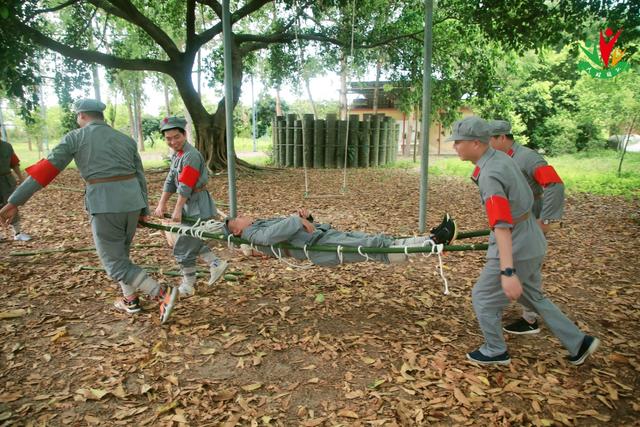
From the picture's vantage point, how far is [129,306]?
4102mm

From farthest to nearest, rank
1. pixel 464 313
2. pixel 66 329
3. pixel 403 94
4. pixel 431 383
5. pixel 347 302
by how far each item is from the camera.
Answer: pixel 403 94 < pixel 347 302 < pixel 464 313 < pixel 66 329 < pixel 431 383

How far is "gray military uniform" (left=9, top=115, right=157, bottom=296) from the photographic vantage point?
3.58 m

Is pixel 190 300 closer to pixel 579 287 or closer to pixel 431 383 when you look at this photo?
pixel 431 383

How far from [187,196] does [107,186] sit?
30.1 inches

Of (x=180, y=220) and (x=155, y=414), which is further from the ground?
(x=180, y=220)

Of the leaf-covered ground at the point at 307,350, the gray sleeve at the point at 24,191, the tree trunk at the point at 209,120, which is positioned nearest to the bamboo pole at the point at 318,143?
the tree trunk at the point at 209,120

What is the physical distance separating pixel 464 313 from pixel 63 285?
4386mm

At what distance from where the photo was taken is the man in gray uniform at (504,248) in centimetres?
276

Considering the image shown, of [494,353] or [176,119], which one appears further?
[176,119]

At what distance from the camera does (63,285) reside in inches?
187

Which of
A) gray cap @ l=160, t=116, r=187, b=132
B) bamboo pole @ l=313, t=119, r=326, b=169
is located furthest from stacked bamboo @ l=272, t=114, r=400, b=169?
gray cap @ l=160, t=116, r=187, b=132

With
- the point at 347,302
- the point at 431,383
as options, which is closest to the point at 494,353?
the point at 431,383

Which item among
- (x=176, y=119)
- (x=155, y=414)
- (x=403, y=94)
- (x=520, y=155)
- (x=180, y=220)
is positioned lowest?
(x=155, y=414)

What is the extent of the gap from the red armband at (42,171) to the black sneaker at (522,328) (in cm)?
419
